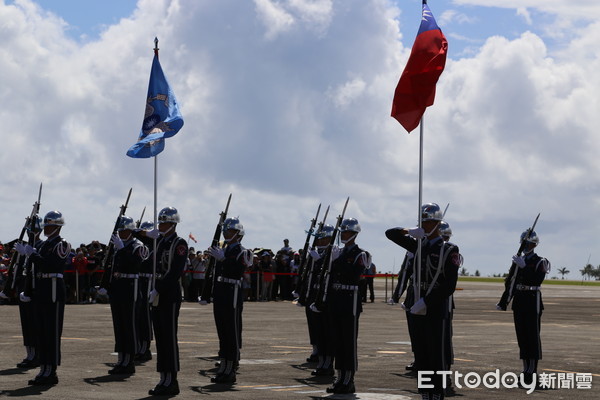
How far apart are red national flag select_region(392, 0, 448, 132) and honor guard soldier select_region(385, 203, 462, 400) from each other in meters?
1.88

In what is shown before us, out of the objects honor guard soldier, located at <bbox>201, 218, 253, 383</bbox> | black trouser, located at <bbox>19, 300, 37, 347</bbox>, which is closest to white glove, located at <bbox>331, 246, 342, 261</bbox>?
Result: honor guard soldier, located at <bbox>201, 218, 253, 383</bbox>

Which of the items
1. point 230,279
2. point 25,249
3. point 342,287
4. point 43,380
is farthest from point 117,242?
point 342,287

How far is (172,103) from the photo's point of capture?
19.4 metres

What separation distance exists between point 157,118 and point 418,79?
628cm

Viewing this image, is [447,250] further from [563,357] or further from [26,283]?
[563,357]

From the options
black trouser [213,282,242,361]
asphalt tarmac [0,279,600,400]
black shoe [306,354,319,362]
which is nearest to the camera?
asphalt tarmac [0,279,600,400]

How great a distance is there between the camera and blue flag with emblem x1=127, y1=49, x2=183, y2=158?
18.5 m

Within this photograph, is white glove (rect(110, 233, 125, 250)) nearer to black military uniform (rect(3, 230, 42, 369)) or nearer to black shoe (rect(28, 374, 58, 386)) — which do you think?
black military uniform (rect(3, 230, 42, 369))

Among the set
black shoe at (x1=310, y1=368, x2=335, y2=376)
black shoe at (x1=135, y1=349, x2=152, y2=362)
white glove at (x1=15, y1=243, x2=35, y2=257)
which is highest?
white glove at (x1=15, y1=243, x2=35, y2=257)

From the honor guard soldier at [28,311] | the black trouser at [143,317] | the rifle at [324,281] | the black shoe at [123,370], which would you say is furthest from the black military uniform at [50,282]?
the rifle at [324,281]

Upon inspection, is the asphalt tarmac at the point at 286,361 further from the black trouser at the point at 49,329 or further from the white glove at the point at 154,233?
the white glove at the point at 154,233

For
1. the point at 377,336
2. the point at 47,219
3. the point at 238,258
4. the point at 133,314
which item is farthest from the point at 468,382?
the point at 377,336

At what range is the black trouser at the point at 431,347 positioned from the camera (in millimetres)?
12422

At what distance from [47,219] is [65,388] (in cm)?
265
